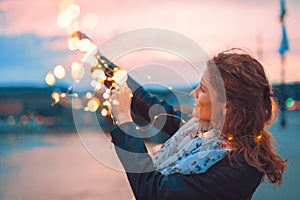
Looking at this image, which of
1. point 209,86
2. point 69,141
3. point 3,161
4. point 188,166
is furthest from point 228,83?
point 69,141

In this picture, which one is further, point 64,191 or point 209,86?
point 64,191

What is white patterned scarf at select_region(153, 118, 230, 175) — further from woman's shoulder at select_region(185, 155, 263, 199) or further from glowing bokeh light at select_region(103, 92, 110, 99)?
glowing bokeh light at select_region(103, 92, 110, 99)

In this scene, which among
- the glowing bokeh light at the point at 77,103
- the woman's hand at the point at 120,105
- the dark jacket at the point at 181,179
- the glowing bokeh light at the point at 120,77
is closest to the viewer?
the dark jacket at the point at 181,179

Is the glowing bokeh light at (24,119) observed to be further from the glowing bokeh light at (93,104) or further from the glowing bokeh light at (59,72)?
the glowing bokeh light at (93,104)

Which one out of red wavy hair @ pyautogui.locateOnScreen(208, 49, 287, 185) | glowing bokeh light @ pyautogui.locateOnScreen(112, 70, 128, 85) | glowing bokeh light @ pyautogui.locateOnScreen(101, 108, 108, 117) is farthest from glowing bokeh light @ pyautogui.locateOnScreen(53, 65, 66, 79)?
red wavy hair @ pyautogui.locateOnScreen(208, 49, 287, 185)

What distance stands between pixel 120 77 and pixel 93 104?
0.63 feet

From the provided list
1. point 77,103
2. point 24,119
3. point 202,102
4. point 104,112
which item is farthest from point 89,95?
point 24,119

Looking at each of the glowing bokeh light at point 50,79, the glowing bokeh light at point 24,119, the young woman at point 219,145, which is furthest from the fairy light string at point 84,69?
the glowing bokeh light at point 24,119

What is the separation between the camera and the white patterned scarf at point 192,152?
1233mm

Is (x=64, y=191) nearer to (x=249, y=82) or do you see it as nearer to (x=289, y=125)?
(x=249, y=82)

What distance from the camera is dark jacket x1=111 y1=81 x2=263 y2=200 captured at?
1.19 meters

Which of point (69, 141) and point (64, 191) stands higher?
point (64, 191)

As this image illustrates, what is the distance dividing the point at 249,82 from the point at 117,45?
449 mm

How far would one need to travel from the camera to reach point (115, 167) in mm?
1298
